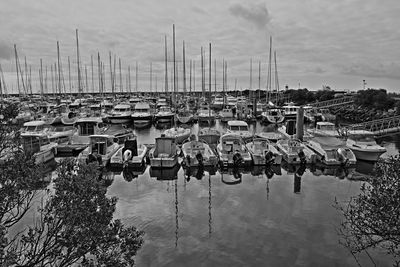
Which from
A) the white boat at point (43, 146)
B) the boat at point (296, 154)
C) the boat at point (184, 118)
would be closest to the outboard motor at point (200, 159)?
the boat at point (296, 154)

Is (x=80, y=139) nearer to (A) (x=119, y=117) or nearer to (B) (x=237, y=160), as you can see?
(B) (x=237, y=160)

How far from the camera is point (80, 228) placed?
600 cm

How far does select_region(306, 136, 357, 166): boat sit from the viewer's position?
26094 millimetres

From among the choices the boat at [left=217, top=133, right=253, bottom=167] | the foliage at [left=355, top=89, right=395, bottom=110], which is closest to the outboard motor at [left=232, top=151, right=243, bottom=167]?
the boat at [left=217, top=133, right=253, bottom=167]

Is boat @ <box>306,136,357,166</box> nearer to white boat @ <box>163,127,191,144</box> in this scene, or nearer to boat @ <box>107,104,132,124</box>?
white boat @ <box>163,127,191,144</box>

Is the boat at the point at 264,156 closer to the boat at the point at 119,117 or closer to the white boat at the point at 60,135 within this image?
the white boat at the point at 60,135

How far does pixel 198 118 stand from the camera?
55.4m

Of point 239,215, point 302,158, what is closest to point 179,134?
point 302,158

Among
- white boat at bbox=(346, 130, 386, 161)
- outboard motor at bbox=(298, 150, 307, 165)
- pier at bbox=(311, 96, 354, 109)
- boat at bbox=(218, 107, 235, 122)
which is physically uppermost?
pier at bbox=(311, 96, 354, 109)

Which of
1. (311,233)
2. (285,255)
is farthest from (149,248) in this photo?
(311,233)

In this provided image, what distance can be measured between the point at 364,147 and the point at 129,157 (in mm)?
21282

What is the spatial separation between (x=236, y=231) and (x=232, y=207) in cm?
296

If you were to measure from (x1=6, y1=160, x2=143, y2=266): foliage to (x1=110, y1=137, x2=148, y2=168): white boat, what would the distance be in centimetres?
1935

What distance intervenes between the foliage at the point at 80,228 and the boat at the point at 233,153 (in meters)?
19.6
